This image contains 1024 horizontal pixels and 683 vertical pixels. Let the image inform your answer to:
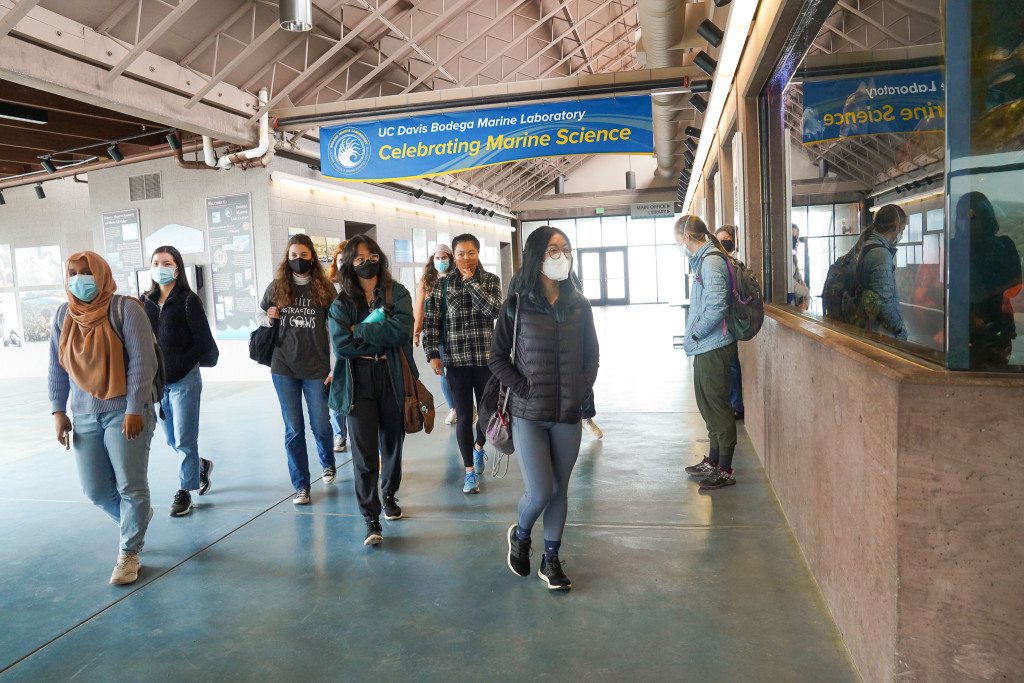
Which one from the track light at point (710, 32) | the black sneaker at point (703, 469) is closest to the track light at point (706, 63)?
the track light at point (710, 32)

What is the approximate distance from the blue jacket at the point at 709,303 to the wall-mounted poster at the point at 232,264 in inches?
265

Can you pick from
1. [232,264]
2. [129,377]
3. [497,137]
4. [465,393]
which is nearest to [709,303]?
[465,393]

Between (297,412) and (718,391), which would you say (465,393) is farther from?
(718,391)

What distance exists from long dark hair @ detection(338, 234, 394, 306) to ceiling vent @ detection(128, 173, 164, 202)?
7367 millimetres

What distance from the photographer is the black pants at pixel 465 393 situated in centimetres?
429

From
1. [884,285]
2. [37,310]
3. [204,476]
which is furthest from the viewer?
[37,310]

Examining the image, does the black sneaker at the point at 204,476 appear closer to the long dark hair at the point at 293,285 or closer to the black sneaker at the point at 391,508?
the long dark hair at the point at 293,285

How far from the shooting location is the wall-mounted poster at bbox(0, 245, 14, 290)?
1213 cm

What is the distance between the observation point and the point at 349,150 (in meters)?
7.57

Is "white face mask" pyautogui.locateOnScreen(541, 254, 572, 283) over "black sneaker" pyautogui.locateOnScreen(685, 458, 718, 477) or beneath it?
over

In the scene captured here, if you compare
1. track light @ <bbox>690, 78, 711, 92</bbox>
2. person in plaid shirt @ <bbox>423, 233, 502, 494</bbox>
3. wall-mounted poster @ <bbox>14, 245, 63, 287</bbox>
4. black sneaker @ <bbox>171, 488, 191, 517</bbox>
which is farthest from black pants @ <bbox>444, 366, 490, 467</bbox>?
wall-mounted poster @ <bbox>14, 245, 63, 287</bbox>

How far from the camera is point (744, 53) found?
16.3ft

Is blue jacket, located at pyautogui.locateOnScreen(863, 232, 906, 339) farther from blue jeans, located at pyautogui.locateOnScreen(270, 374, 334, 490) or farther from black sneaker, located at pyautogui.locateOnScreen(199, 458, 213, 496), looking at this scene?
black sneaker, located at pyautogui.locateOnScreen(199, 458, 213, 496)

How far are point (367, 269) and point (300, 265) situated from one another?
0.71 meters
